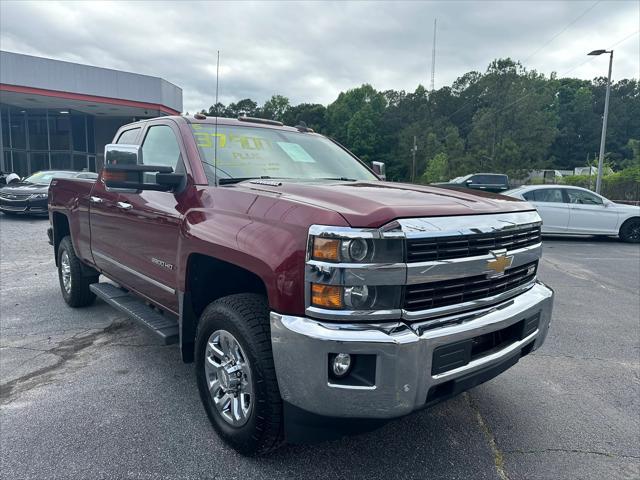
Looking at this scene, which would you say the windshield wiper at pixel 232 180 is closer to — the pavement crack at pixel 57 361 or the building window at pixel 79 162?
the pavement crack at pixel 57 361

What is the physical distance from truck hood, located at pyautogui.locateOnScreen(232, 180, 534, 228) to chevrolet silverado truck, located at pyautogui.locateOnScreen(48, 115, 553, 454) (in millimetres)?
11

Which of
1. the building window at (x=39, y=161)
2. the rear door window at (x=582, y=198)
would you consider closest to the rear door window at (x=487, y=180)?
the rear door window at (x=582, y=198)

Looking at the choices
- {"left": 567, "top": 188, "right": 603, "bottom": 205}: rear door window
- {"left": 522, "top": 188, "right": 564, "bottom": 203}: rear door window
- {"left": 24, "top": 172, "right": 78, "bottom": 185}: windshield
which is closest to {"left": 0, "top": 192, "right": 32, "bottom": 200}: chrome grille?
{"left": 24, "top": 172, "right": 78, "bottom": 185}: windshield

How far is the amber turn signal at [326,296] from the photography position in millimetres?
1992

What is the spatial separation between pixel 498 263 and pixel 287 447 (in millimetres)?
1525

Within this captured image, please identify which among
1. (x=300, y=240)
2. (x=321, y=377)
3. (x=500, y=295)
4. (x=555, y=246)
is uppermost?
(x=300, y=240)

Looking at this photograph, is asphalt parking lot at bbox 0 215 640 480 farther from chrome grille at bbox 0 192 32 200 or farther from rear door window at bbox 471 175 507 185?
chrome grille at bbox 0 192 32 200

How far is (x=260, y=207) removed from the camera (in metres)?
2.40

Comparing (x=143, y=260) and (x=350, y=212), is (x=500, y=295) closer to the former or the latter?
(x=350, y=212)

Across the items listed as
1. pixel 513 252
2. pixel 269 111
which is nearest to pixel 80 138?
pixel 269 111

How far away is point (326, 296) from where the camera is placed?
200 centimetres

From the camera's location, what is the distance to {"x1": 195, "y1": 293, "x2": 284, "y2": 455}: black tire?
222 centimetres

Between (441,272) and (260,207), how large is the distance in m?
0.96

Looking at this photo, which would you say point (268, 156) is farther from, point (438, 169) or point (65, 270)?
point (438, 169)
